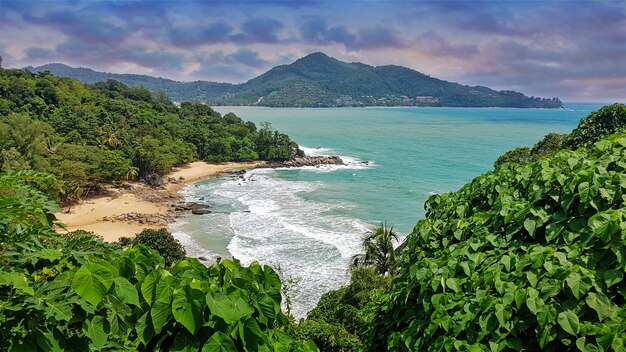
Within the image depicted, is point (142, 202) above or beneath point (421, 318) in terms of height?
beneath

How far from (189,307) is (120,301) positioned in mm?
427

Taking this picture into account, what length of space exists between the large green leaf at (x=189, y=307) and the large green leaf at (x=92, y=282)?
41 centimetres

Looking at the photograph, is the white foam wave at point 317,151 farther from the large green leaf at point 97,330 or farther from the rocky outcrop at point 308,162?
the large green leaf at point 97,330

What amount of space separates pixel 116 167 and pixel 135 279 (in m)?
42.6

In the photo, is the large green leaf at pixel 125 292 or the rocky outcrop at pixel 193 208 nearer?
the large green leaf at pixel 125 292

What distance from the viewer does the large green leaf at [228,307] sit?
2475 millimetres

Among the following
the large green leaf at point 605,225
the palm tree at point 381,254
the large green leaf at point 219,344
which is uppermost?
the large green leaf at point 605,225

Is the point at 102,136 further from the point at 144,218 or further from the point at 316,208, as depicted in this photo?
the point at 316,208

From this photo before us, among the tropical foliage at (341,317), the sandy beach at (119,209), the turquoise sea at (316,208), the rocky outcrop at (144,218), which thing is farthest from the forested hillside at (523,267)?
the rocky outcrop at (144,218)

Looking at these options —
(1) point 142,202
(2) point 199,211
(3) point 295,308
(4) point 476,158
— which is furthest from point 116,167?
(4) point 476,158

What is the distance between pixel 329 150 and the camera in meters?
76.2

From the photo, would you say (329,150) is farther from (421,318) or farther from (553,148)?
(421,318)

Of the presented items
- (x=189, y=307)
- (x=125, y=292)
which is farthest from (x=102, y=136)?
(x=189, y=307)

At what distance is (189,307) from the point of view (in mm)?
2475
